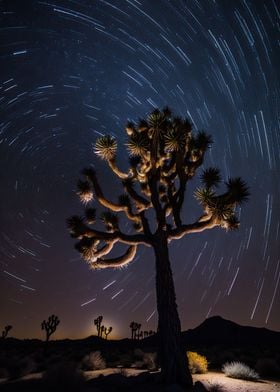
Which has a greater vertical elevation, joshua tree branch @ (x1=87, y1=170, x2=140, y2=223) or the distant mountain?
joshua tree branch @ (x1=87, y1=170, x2=140, y2=223)

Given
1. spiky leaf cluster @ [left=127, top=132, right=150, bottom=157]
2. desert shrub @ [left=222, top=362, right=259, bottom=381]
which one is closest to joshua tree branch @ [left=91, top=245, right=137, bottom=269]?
spiky leaf cluster @ [left=127, top=132, right=150, bottom=157]

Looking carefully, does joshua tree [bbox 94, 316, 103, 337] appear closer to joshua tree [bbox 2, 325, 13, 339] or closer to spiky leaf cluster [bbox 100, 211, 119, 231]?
joshua tree [bbox 2, 325, 13, 339]

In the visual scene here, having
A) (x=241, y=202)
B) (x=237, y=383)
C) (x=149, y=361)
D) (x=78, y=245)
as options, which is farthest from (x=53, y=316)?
(x=241, y=202)

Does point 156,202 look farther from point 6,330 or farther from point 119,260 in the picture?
point 6,330

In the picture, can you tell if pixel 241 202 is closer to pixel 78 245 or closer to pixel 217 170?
pixel 217 170

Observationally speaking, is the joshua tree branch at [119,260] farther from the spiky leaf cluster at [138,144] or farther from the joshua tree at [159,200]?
the spiky leaf cluster at [138,144]

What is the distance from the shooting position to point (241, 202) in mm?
8656

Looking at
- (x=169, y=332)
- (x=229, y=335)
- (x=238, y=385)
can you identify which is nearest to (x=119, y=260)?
(x=169, y=332)

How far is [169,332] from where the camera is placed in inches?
283

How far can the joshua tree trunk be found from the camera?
22.5 feet

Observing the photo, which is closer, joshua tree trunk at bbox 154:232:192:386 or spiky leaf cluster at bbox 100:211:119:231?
joshua tree trunk at bbox 154:232:192:386

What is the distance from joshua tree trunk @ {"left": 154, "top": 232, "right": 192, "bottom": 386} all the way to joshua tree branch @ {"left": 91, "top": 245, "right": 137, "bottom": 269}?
1483 millimetres

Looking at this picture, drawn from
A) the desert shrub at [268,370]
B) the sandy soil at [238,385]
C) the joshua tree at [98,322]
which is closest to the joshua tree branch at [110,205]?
the sandy soil at [238,385]

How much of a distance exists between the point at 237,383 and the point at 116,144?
8.55 meters
